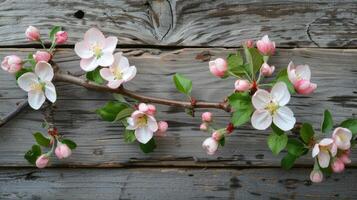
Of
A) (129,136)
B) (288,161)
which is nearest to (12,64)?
(129,136)

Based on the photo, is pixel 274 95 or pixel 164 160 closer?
pixel 274 95

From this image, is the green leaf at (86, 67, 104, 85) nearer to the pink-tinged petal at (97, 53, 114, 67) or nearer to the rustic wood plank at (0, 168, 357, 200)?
the pink-tinged petal at (97, 53, 114, 67)

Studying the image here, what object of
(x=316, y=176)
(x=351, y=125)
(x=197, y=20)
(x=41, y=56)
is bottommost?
(x=316, y=176)

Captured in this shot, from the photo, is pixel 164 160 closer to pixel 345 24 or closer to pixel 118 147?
pixel 118 147

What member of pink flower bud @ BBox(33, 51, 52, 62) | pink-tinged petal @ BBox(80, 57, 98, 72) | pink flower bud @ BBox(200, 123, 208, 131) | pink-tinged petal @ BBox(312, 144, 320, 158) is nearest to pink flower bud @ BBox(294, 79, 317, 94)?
pink-tinged petal @ BBox(312, 144, 320, 158)

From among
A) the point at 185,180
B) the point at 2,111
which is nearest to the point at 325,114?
the point at 185,180

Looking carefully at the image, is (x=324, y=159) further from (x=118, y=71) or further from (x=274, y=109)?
(x=118, y=71)

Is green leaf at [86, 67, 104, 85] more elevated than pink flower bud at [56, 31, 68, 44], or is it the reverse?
pink flower bud at [56, 31, 68, 44]
